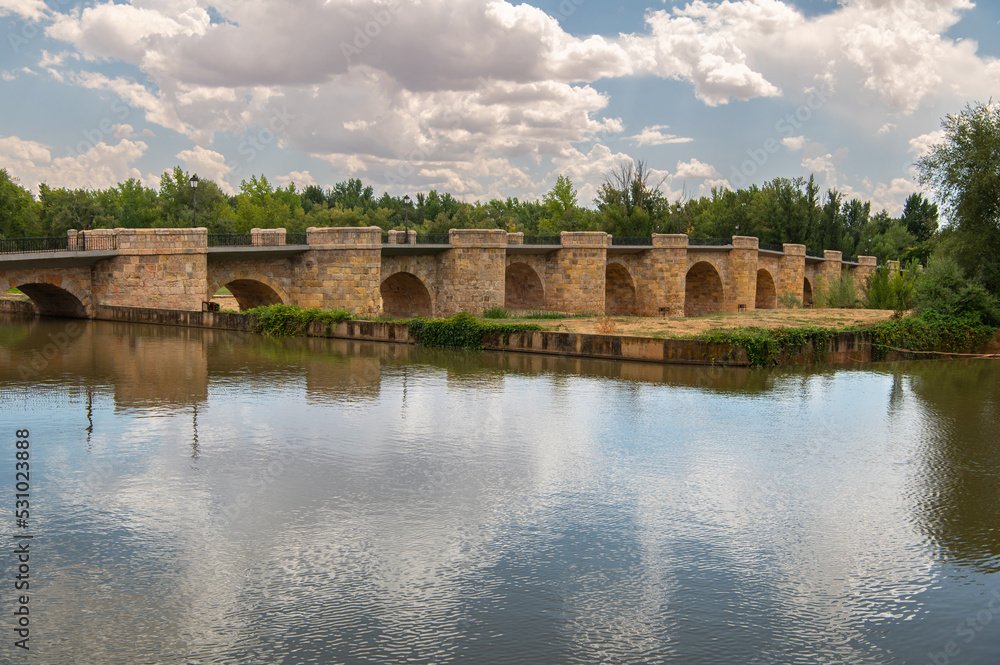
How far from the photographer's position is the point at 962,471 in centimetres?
1144

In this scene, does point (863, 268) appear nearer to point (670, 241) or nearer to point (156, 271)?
point (670, 241)

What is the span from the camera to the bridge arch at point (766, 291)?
2147 inches

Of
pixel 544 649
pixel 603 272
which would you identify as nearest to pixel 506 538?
pixel 544 649

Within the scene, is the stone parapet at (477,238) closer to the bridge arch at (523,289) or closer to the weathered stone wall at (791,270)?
the bridge arch at (523,289)

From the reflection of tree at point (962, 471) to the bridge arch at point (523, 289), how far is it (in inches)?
821

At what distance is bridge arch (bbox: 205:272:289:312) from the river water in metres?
11.9

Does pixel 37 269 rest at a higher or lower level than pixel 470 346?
higher

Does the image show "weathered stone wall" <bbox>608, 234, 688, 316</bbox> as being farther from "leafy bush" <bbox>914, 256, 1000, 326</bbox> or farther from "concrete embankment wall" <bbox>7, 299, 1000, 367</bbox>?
"concrete embankment wall" <bbox>7, 299, 1000, 367</bbox>

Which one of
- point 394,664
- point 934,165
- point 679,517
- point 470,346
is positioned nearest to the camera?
point 394,664

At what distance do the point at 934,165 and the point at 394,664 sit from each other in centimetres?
2853

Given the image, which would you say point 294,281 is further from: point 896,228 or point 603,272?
point 896,228

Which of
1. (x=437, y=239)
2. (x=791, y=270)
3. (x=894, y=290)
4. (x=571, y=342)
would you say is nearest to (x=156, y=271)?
(x=571, y=342)

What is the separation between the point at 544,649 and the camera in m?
6.40

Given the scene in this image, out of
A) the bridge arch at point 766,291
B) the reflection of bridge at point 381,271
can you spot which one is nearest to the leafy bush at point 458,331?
the reflection of bridge at point 381,271
